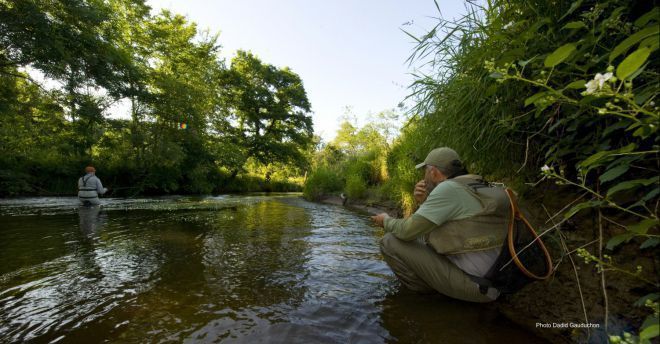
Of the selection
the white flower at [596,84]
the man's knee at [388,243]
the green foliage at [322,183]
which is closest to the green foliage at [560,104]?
the white flower at [596,84]

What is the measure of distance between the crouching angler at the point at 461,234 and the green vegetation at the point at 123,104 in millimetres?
13405

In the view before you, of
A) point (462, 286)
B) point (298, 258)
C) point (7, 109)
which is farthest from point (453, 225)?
point (7, 109)

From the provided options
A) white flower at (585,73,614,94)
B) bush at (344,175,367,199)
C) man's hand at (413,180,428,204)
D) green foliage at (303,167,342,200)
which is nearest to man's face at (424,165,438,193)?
man's hand at (413,180,428,204)

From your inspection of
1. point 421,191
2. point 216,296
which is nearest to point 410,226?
point 421,191

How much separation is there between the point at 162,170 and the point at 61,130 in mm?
5460

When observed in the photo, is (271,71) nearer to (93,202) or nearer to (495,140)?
(93,202)

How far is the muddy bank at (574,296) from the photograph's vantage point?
1.81 m

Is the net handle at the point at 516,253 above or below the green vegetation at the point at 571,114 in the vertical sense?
below

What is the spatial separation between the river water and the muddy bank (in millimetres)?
196

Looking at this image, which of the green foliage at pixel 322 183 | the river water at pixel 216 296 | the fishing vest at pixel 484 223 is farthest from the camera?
the green foliage at pixel 322 183

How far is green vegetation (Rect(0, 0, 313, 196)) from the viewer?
10.9 meters

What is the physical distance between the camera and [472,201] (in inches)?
95.3

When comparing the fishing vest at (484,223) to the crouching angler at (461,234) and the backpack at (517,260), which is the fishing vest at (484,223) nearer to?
the crouching angler at (461,234)

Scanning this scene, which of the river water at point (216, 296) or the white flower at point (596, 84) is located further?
the river water at point (216, 296)
